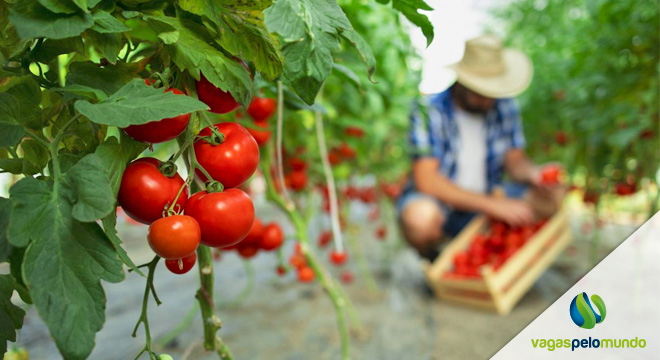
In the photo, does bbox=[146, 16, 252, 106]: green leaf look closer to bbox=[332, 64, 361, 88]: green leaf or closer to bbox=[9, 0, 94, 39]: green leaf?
bbox=[9, 0, 94, 39]: green leaf

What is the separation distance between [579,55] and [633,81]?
0.69 ft

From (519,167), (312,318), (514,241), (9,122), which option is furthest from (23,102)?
(519,167)

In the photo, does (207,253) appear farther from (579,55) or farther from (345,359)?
(579,55)

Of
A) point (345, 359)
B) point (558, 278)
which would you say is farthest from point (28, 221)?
point (558, 278)

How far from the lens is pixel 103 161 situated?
35 centimetres

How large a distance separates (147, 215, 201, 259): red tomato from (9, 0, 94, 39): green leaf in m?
0.15

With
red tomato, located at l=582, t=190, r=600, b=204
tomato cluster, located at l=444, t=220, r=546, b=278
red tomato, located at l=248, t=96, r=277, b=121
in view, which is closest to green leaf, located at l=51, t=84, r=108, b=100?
red tomato, located at l=248, t=96, r=277, b=121

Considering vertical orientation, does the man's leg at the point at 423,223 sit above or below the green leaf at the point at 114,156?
below

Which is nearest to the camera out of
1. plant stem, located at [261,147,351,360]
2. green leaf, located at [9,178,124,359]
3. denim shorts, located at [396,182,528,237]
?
green leaf, located at [9,178,124,359]

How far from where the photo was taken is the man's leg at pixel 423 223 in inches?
82.6

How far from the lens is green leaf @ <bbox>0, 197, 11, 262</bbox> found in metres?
0.32

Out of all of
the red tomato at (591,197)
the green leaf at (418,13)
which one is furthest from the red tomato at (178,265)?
the red tomato at (591,197)

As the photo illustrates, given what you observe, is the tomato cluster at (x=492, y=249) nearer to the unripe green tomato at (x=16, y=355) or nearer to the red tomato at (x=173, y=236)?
the unripe green tomato at (x=16, y=355)

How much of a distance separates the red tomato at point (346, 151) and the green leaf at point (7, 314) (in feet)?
4.49
